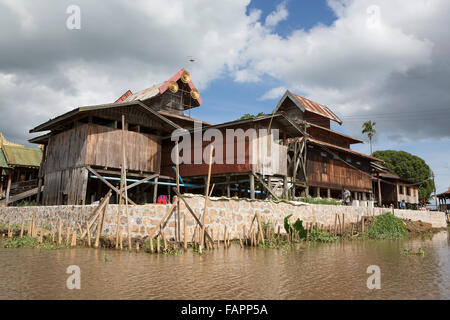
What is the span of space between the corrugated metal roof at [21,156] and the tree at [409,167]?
140ft

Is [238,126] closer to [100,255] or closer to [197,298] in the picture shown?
[100,255]

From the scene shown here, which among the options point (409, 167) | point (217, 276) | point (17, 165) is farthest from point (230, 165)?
point (409, 167)

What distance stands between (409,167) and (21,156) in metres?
47.2

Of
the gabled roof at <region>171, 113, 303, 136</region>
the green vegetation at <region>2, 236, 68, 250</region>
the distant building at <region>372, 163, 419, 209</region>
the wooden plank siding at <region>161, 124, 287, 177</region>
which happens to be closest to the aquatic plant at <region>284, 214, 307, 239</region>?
the wooden plank siding at <region>161, 124, 287, 177</region>

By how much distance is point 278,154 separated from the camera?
1895 centimetres

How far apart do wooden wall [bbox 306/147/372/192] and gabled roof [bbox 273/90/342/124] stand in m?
3.63

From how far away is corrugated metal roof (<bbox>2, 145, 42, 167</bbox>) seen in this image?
24780mm

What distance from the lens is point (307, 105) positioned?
27.7 metres

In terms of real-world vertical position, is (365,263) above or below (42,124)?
below

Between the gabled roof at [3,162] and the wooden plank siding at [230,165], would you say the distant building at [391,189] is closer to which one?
the wooden plank siding at [230,165]

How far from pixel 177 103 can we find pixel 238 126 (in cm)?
1212

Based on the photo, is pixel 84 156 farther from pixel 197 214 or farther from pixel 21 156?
pixel 21 156
